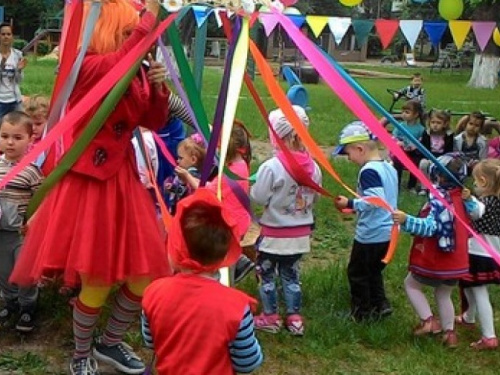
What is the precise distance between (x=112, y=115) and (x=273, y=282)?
Answer: 161 cm

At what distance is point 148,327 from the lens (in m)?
2.55

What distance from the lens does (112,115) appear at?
3.25 meters

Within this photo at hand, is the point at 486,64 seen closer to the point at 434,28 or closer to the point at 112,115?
the point at 434,28

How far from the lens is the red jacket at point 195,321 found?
7.89 feet

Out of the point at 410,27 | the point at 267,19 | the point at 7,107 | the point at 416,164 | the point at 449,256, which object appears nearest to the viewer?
the point at 449,256

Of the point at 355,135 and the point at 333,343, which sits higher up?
the point at 355,135

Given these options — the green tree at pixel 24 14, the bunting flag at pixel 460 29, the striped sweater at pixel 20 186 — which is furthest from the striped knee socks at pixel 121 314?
the green tree at pixel 24 14

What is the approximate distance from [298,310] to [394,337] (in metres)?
0.56

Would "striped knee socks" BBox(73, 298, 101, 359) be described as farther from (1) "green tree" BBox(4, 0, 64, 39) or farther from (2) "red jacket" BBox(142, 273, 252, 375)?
(1) "green tree" BBox(4, 0, 64, 39)

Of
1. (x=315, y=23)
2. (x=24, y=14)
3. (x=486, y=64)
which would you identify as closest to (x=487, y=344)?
(x=315, y=23)

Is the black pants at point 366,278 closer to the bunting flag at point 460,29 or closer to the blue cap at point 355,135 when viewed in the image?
the blue cap at point 355,135

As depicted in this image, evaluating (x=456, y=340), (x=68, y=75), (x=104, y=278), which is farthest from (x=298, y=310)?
(x=68, y=75)

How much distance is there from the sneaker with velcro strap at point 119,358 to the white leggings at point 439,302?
1.65 meters

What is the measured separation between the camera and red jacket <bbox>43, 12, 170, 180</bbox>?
3.18 m
